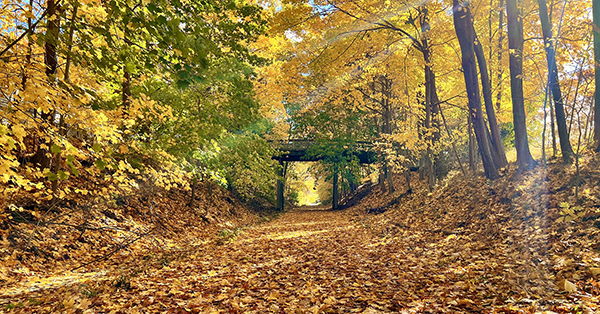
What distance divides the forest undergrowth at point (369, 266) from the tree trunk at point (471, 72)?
2.40 ft

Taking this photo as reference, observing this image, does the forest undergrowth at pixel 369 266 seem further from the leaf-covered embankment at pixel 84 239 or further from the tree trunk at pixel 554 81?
the tree trunk at pixel 554 81

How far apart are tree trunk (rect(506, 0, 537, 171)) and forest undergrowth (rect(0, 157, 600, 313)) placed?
0.46 metres

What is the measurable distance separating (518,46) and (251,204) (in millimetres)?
18659

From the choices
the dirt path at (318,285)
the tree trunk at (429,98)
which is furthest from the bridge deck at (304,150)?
the dirt path at (318,285)

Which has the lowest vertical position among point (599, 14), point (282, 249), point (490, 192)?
point (282, 249)

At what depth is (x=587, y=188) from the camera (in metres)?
5.87

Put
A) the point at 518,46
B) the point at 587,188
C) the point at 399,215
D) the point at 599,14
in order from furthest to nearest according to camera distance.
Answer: the point at 399,215
the point at 518,46
the point at 599,14
the point at 587,188

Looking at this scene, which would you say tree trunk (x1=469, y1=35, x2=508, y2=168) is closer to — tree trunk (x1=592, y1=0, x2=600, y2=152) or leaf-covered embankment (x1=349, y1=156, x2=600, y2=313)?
leaf-covered embankment (x1=349, y1=156, x2=600, y2=313)

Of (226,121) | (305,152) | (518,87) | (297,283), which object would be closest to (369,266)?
(297,283)

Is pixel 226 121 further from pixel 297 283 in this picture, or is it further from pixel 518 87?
pixel 518 87

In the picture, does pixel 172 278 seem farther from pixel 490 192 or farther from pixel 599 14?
pixel 599 14

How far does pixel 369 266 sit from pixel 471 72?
6.48m

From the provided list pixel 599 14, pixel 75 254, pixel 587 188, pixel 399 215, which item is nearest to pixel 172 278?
pixel 75 254

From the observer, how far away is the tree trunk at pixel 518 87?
8.39 metres
